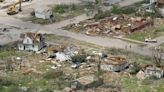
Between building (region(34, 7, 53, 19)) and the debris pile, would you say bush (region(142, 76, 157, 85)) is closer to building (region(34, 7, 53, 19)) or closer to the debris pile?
the debris pile

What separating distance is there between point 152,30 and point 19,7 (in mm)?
10963

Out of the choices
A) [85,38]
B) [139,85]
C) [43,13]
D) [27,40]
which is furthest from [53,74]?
[43,13]

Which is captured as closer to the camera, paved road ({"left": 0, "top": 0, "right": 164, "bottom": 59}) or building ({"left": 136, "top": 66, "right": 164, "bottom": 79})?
building ({"left": 136, "top": 66, "right": 164, "bottom": 79})

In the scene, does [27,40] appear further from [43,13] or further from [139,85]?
[139,85]

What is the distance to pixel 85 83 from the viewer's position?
3216 centimetres

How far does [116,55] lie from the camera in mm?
37531

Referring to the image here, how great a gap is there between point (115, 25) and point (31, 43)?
6881mm

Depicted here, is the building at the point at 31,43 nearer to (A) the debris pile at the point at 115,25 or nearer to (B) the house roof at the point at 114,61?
(A) the debris pile at the point at 115,25

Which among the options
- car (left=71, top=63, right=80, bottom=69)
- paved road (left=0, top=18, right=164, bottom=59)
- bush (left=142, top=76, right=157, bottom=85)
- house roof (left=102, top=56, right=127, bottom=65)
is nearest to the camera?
bush (left=142, top=76, right=157, bottom=85)

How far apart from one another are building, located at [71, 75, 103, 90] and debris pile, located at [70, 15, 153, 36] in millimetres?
9322

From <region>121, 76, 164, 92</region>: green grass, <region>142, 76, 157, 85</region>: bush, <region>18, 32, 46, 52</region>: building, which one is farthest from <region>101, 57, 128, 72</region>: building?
<region>18, 32, 46, 52</region>: building

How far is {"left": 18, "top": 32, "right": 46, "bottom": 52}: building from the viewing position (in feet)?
126

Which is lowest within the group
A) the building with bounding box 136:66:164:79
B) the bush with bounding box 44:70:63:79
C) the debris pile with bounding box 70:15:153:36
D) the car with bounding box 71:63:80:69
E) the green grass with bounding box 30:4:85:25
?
the green grass with bounding box 30:4:85:25

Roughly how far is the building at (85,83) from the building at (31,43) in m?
6.06
